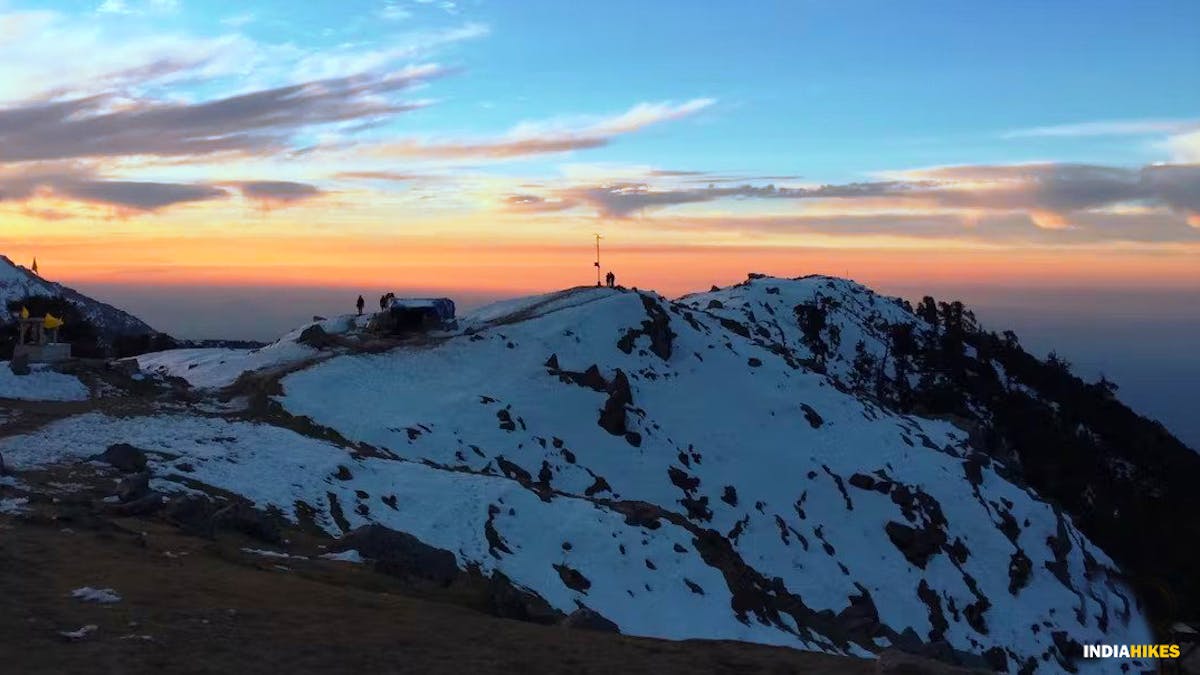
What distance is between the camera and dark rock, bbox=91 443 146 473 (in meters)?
25.3

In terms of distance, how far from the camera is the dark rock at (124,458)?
25.3 meters

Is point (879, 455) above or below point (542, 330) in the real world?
below

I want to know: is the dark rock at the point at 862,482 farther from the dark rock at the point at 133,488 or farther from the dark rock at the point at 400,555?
the dark rock at the point at 133,488

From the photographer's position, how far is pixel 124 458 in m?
25.5

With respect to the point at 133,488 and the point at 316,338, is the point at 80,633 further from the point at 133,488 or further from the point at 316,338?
the point at 316,338

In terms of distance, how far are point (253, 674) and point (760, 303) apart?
105638 millimetres

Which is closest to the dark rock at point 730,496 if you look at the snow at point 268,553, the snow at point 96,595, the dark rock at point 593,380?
the dark rock at point 593,380

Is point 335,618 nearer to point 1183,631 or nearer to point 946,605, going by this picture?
point 1183,631

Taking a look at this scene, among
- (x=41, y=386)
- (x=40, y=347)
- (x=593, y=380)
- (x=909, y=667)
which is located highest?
(x=40, y=347)

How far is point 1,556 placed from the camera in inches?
606

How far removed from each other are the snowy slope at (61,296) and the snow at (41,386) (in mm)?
61233

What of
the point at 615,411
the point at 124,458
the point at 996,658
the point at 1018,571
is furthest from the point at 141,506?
the point at 1018,571

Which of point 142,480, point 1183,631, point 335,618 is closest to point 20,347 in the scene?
point 142,480

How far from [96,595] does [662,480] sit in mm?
40357
